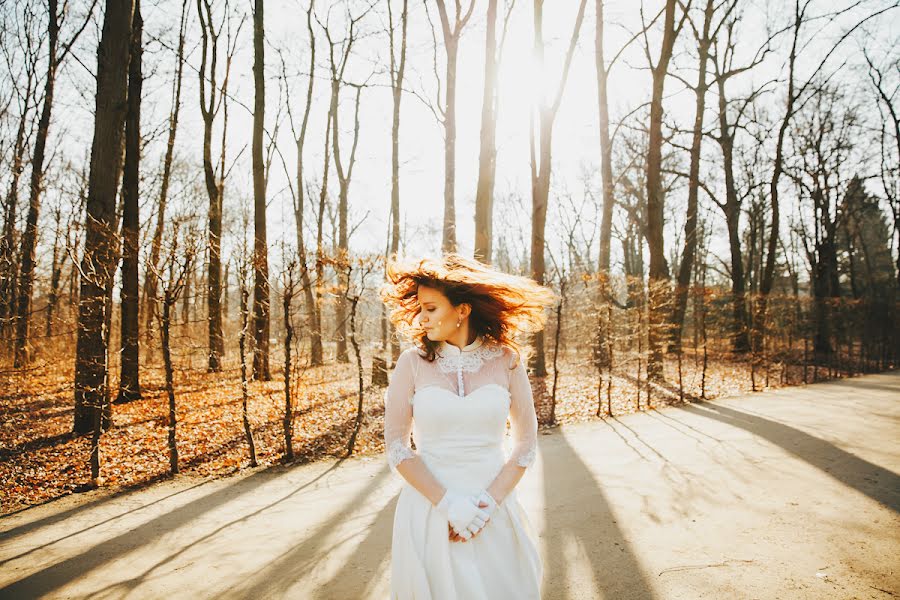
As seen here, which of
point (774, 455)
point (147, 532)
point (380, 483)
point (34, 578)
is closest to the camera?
point (34, 578)

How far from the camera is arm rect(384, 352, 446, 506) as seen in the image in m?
2.07

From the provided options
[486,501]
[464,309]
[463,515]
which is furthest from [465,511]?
[464,309]

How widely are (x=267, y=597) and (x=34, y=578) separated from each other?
200cm

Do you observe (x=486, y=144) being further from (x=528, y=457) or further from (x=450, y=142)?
(x=528, y=457)

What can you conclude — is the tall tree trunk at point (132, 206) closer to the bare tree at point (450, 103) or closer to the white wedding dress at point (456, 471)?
the bare tree at point (450, 103)

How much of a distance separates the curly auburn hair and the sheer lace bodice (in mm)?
122

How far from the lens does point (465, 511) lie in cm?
197

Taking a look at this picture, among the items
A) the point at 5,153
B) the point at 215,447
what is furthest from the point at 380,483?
the point at 5,153

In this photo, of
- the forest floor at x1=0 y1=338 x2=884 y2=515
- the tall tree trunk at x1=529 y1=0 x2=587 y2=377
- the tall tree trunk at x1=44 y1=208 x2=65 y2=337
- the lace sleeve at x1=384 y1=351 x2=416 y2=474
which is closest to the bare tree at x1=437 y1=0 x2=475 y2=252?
the tall tree trunk at x1=529 y1=0 x2=587 y2=377

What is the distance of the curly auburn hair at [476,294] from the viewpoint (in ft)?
7.82

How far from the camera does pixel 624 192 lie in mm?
26234

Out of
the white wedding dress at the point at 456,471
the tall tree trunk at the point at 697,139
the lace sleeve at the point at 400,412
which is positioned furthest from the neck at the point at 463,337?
the tall tree trunk at the point at 697,139

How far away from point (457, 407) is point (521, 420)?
14.0 inches

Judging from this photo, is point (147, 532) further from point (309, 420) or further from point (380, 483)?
point (309, 420)
